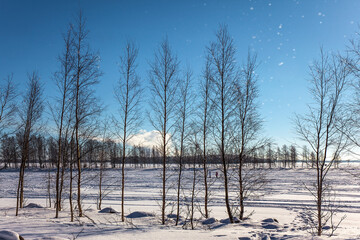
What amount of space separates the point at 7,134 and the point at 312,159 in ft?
50.3

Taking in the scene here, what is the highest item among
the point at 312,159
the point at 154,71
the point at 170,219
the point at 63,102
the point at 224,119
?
the point at 154,71

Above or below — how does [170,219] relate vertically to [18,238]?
below

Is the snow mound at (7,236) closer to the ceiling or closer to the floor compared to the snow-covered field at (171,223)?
closer to the ceiling

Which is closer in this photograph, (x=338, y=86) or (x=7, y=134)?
(x=338, y=86)

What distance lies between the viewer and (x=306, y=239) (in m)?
6.88

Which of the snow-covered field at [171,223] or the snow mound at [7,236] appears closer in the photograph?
the snow mound at [7,236]

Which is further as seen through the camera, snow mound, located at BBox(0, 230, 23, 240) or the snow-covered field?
the snow-covered field

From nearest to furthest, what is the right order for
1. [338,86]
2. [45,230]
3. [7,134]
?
1. [45,230]
2. [338,86]
3. [7,134]

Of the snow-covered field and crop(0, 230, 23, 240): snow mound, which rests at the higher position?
crop(0, 230, 23, 240): snow mound

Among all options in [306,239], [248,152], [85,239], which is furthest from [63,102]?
[306,239]

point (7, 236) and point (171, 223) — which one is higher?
point (7, 236)

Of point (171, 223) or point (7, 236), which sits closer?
point (7, 236)

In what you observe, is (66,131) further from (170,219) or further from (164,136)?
(170,219)

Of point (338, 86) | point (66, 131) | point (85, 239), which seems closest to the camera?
point (85, 239)
